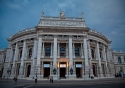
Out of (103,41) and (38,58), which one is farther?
(103,41)

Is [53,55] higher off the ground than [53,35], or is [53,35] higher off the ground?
[53,35]

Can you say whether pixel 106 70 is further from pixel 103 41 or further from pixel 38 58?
pixel 38 58

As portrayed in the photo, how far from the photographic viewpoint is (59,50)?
39.4m

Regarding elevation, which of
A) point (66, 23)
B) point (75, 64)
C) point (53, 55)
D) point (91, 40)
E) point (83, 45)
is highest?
point (66, 23)

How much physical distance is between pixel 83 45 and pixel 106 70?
17.2 metres

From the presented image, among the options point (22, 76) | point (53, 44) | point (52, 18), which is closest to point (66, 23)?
point (52, 18)

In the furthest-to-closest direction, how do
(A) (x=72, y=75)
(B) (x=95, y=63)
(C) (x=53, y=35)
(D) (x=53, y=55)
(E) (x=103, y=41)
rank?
(E) (x=103, y=41)
(B) (x=95, y=63)
(C) (x=53, y=35)
(D) (x=53, y=55)
(A) (x=72, y=75)

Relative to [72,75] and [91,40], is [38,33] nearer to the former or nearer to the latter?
[72,75]

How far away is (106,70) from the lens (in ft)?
147

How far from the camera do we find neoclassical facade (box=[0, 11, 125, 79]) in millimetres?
35969

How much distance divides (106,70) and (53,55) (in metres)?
25.5

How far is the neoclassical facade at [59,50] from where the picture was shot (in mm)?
35969

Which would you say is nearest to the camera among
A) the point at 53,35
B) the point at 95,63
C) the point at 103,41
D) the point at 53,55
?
the point at 53,55

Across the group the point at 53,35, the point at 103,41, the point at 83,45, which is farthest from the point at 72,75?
the point at 103,41
